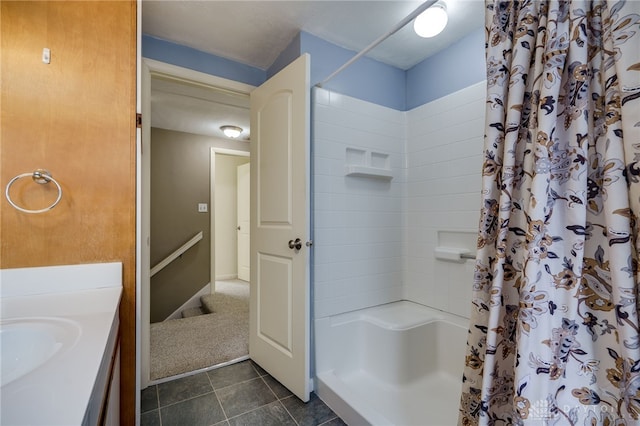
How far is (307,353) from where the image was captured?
1613 mm

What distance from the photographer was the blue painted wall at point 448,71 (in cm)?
179

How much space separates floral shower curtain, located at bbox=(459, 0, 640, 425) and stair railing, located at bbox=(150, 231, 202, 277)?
3.50m

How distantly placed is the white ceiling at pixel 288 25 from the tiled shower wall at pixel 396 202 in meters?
0.39

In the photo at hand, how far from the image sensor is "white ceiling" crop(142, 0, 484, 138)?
161cm

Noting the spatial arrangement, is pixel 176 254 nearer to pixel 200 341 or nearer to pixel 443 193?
pixel 200 341

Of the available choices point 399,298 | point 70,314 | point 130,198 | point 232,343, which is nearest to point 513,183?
point 70,314

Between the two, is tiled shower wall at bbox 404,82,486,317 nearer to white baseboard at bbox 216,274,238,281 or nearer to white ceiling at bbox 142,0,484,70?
white ceiling at bbox 142,0,484,70

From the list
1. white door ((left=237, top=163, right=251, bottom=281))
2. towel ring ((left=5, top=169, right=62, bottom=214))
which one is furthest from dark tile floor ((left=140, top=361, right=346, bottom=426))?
Answer: white door ((left=237, top=163, right=251, bottom=281))

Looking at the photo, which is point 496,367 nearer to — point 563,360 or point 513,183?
point 563,360

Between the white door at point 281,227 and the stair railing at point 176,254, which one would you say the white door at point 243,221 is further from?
the white door at point 281,227

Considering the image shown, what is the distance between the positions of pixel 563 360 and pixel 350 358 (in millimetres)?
1366

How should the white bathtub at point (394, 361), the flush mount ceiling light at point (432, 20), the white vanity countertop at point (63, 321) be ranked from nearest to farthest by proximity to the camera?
the white vanity countertop at point (63, 321), the flush mount ceiling light at point (432, 20), the white bathtub at point (394, 361)

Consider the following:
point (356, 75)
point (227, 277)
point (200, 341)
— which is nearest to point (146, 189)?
point (200, 341)


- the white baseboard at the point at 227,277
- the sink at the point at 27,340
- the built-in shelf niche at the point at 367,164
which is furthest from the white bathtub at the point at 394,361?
A: the white baseboard at the point at 227,277
